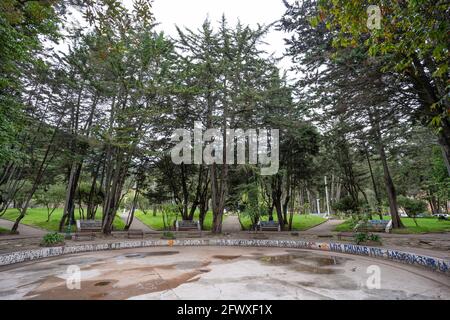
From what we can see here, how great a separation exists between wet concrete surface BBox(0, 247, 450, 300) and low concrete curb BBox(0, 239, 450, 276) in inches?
20.5

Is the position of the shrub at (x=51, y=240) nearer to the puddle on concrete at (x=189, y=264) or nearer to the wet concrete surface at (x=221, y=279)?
the wet concrete surface at (x=221, y=279)

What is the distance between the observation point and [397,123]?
41.4 ft

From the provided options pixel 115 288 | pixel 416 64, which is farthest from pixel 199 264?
pixel 416 64

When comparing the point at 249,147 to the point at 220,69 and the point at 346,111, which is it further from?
the point at 346,111

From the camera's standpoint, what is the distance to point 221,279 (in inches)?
277

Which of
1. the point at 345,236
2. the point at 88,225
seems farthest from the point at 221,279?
the point at 88,225

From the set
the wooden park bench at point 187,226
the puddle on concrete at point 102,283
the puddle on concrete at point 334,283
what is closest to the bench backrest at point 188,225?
the wooden park bench at point 187,226

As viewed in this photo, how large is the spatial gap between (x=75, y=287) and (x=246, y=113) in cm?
1436

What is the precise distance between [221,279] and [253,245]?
802 centimetres

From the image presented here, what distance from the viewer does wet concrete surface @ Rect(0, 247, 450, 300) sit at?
5.73 m

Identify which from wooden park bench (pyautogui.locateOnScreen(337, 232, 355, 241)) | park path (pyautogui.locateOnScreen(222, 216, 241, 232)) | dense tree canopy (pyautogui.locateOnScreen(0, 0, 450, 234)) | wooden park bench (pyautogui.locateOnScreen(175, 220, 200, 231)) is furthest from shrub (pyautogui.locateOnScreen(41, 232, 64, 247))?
wooden park bench (pyautogui.locateOnScreen(337, 232, 355, 241))

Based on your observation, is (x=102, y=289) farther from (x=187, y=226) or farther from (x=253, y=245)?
(x=187, y=226)

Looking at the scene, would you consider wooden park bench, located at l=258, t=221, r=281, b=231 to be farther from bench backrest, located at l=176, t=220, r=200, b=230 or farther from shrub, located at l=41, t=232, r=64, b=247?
shrub, located at l=41, t=232, r=64, b=247

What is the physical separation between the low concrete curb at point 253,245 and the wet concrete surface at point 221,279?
52cm
